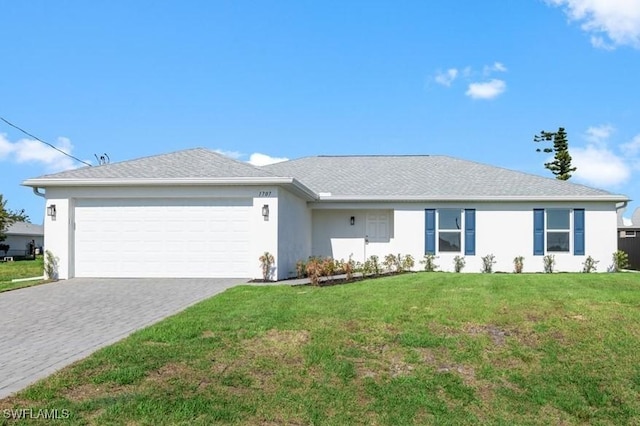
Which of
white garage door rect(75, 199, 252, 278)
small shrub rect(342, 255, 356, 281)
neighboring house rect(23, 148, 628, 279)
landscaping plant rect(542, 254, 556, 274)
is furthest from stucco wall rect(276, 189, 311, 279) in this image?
landscaping plant rect(542, 254, 556, 274)

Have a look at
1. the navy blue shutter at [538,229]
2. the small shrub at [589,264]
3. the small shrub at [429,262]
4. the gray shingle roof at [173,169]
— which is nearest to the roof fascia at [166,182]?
the gray shingle roof at [173,169]

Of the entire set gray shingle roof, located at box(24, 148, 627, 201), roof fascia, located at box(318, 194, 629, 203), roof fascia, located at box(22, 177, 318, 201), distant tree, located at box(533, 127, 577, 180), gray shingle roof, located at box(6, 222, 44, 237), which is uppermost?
distant tree, located at box(533, 127, 577, 180)

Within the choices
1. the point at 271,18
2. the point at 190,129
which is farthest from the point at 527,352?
the point at 190,129

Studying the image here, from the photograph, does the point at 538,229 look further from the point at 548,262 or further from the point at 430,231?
the point at 430,231

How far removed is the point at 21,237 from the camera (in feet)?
167

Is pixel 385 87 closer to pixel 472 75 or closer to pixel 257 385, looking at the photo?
pixel 472 75

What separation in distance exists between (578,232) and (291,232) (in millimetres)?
10237

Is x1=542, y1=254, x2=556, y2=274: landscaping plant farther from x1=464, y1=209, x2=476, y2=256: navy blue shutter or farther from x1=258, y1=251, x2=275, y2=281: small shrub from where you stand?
x1=258, y1=251, x2=275, y2=281: small shrub

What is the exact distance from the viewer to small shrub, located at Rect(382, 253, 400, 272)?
1855 cm

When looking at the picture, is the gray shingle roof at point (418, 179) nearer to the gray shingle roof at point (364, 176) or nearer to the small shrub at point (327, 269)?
the gray shingle roof at point (364, 176)

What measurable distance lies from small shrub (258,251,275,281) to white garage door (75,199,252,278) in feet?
1.59

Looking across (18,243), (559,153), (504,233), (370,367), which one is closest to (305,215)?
(504,233)

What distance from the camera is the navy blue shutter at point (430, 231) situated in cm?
1881

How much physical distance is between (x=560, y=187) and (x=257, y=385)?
55.2ft
